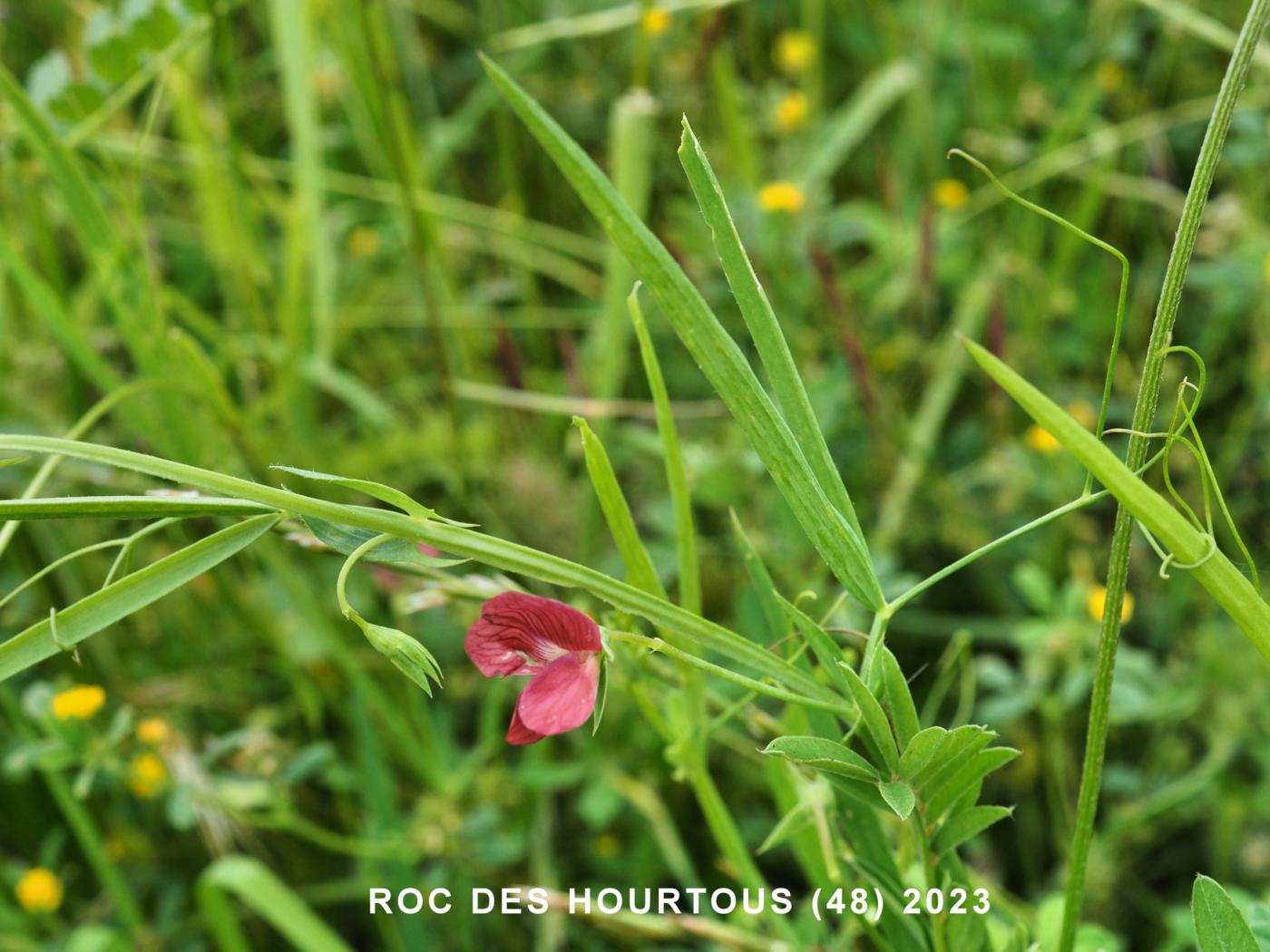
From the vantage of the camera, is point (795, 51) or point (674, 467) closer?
point (674, 467)

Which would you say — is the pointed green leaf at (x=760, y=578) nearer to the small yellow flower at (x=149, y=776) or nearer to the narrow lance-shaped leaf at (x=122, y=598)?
the narrow lance-shaped leaf at (x=122, y=598)

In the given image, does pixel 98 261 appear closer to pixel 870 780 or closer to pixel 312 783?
pixel 312 783

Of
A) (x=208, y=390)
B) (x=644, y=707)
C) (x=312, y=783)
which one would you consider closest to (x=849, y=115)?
(x=208, y=390)

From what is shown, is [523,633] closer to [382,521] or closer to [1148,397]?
[382,521]

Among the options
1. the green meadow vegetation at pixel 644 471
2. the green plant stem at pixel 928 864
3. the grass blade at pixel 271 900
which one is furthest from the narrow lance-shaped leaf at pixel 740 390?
the grass blade at pixel 271 900

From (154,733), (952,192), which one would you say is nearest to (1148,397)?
(154,733)

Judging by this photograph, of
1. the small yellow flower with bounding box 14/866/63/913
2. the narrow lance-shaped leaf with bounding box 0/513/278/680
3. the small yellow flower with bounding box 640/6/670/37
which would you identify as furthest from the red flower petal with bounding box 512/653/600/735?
the small yellow flower with bounding box 640/6/670/37

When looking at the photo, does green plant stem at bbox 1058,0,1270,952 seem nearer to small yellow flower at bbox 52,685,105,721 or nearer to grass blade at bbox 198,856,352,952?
grass blade at bbox 198,856,352,952
